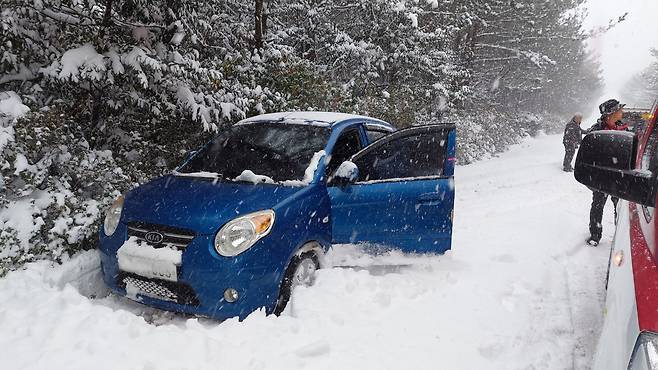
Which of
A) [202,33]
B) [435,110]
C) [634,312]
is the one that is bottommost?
[435,110]

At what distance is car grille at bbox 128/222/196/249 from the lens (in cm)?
375

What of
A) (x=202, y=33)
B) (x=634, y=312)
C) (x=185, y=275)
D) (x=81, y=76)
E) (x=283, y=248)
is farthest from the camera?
(x=202, y=33)

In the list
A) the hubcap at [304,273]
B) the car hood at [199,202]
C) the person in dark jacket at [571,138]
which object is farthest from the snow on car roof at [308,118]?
the person in dark jacket at [571,138]

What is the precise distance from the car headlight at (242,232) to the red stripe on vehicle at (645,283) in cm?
258

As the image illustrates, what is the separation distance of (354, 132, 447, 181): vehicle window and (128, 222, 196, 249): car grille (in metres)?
1.88

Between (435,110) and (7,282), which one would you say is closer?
(7,282)

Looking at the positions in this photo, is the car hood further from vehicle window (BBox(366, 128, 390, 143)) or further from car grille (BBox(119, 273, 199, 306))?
vehicle window (BBox(366, 128, 390, 143))

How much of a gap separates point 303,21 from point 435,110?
560cm

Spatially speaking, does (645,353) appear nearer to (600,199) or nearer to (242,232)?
(242,232)

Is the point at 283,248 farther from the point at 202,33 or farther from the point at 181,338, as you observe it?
the point at 202,33

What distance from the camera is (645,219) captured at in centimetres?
234

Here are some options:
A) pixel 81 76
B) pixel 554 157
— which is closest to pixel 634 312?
pixel 81 76

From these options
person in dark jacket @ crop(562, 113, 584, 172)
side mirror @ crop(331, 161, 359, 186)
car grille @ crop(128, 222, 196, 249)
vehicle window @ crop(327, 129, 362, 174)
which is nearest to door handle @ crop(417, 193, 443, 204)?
side mirror @ crop(331, 161, 359, 186)

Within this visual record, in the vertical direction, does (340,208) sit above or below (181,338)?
above
